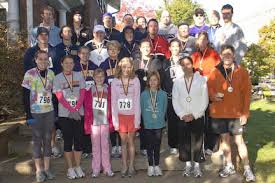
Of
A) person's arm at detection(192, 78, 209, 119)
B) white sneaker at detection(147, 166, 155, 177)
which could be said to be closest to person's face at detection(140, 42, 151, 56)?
person's arm at detection(192, 78, 209, 119)

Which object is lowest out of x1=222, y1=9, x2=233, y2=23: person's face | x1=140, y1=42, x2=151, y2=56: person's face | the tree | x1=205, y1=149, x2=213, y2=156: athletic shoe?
x1=205, y1=149, x2=213, y2=156: athletic shoe

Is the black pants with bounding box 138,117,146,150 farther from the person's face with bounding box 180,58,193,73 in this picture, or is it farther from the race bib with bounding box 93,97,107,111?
the person's face with bounding box 180,58,193,73

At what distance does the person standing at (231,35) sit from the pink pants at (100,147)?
97.8 inches

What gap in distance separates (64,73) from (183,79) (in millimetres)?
1792

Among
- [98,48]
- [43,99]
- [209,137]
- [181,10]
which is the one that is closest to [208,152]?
[209,137]

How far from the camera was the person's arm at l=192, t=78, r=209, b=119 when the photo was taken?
5.91 m

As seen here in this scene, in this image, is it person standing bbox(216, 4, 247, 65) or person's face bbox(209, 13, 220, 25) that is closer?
person standing bbox(216, 4, 247, 65)

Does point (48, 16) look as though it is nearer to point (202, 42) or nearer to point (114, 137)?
point (114, 137)

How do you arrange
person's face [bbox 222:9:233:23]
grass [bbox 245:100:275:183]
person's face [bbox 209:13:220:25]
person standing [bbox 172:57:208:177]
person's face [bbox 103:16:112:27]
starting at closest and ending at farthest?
person standing [bbox 172:57:208:177], grass [bbox 245:100:275:183], person's face [bbox 222:9:233:23], person's face [bbox 209:13:220:25], person's face [bbox 103:16:112:27]

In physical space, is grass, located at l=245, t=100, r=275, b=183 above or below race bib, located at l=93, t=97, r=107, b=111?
below

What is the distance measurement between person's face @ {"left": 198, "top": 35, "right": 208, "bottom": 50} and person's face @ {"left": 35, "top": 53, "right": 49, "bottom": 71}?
2.33 m

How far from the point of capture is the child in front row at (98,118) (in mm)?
6000

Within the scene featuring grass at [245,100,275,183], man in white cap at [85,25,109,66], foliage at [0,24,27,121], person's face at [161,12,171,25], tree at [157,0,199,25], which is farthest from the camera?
tree at [157,0,199,25]

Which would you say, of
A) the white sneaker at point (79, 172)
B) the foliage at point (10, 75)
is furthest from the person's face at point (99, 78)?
the foliage at point (10, 75)
